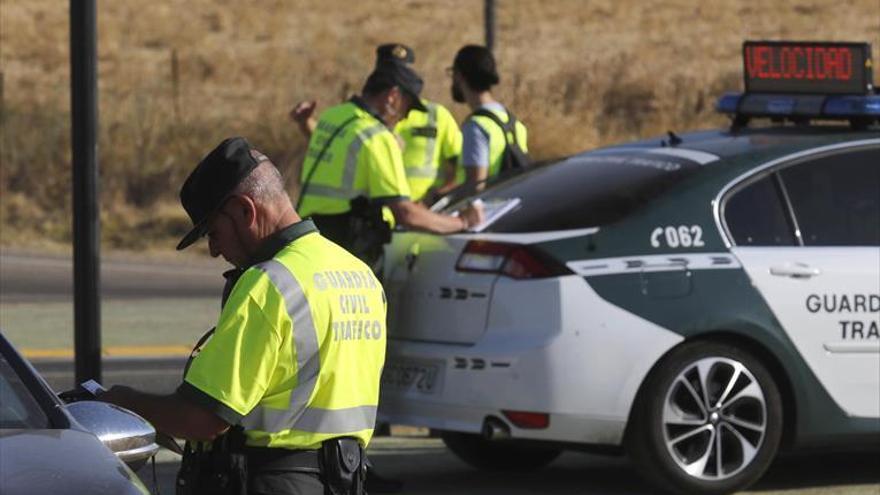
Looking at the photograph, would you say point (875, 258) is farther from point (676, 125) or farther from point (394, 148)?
point (676, 125)

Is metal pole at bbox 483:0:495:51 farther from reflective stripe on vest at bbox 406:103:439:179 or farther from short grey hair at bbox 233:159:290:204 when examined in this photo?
short grey hair at bbox 233:159:290:204

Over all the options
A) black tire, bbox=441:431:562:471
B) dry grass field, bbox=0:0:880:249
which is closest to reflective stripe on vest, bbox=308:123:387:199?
black tire, bbox=441:431:562:471

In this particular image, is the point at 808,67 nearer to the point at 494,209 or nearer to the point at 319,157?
the point at 494,209

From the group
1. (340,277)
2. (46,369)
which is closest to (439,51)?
(46,369)

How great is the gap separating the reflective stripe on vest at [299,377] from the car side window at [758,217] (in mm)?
3904

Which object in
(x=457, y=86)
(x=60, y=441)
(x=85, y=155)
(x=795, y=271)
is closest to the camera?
(x=60, y=441)

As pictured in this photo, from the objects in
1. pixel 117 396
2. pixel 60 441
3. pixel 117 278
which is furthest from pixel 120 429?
pixel 117 278

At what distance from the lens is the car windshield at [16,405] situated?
4.48 m

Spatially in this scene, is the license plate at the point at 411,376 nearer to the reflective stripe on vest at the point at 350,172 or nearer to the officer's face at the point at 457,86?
the reflective stripe on vest at the point at 350,172

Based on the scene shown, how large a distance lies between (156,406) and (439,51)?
119ft

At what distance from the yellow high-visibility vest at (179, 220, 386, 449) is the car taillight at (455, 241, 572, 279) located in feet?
10.8

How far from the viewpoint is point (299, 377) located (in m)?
4.51

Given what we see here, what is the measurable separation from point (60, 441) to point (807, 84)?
18.2ft

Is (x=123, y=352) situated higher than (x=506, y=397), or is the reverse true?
(x=506, y=397)
